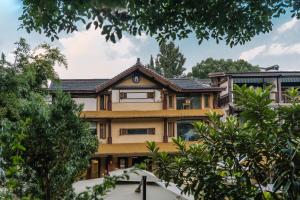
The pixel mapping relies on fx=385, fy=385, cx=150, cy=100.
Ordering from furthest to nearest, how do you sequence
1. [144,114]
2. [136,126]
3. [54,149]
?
1. [136,126]
2. [144,114]
3. [54,149]

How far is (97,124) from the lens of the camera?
422 inches

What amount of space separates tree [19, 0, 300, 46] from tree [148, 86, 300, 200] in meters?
0.32

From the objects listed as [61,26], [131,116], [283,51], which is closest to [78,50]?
[61,26]

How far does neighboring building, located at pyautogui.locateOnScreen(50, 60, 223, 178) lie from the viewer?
1048 cm

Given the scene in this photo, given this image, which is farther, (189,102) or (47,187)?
(189,102)

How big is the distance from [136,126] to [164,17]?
9.58 metres

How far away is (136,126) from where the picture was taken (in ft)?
35.4

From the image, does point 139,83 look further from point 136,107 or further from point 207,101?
point 207,101

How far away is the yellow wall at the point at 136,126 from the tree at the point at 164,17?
9.45 meters

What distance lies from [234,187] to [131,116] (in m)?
9.01

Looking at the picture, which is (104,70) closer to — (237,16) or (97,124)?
(237,16)

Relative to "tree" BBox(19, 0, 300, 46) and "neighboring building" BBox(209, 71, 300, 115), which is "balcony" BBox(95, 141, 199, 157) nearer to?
"neighboring building" BBox(209, 71, 300, 115)

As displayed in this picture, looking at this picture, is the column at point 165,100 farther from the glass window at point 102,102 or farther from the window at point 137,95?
the glass window at point 102,102

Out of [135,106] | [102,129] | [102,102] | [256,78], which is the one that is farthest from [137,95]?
[256,78]
